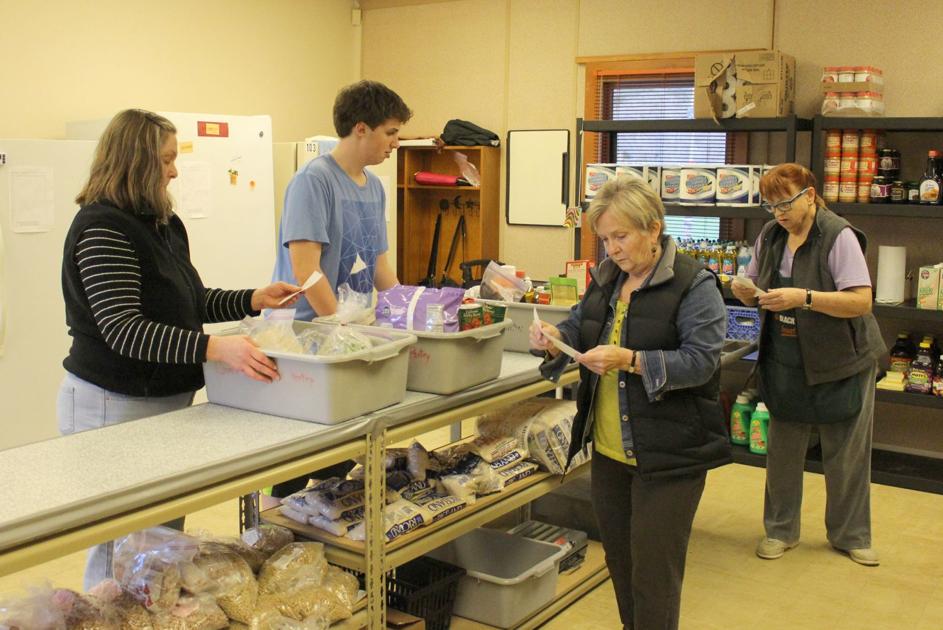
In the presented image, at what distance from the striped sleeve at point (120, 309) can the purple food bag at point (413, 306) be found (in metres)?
0.62

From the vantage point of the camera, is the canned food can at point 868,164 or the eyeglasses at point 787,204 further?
the canned food can at point 868,164

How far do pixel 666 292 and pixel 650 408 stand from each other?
11.7 inches

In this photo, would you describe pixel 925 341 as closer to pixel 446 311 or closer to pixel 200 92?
pixel 446 311

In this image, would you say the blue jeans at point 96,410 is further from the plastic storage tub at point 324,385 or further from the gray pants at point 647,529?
the gray pants at point 647,529

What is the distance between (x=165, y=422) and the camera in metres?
2.46

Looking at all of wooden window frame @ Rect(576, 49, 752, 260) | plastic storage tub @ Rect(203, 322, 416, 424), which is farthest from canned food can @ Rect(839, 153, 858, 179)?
plastic storage tub @ Rect(203, 322, 416, 424)

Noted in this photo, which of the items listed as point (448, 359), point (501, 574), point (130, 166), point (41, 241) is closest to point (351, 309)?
point (448, 359)

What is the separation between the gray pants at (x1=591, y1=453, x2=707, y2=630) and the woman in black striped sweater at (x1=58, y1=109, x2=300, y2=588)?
0.95 meters

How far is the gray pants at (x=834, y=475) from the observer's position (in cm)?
385

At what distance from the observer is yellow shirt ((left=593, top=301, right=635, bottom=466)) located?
2.58 meters

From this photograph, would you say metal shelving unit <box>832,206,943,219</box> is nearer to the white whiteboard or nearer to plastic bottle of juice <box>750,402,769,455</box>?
plastic bottle of juice <box>750,402,769,455</box>

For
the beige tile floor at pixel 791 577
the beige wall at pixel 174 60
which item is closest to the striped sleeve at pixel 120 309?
the beige tile floor at pixel 791 577

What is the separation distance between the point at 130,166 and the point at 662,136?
4205mm

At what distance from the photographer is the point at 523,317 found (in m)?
3.41
